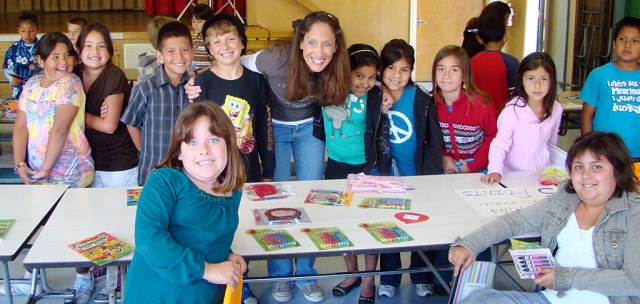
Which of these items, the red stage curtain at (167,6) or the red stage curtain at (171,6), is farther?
the red stage curtain at (167,6)

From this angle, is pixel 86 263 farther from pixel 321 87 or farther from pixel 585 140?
pixel 585 140

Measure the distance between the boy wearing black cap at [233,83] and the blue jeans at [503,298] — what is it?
120cm

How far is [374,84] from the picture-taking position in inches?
116

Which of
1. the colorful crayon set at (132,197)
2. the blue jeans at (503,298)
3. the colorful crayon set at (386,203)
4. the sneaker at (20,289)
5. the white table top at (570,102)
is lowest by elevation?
the sneaker at (20,289)

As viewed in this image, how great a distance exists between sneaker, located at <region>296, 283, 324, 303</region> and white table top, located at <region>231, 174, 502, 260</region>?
603 mm

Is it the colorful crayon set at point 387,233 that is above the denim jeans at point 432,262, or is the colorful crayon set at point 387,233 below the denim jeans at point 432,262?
above

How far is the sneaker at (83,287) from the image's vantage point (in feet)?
9.75

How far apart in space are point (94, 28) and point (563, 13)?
19.8 ft

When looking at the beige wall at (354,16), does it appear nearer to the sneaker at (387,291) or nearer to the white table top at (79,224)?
the sneaker at (387,291)

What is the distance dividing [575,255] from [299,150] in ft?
4.52

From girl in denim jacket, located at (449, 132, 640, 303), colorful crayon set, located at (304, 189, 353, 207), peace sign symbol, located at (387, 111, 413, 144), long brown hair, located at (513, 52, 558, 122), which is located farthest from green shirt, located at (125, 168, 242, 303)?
long brown hair, located at (513, 52, 558, 122)

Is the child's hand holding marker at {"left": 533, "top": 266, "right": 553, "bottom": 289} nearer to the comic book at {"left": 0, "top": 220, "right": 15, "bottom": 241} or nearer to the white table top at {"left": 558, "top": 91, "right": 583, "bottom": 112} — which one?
the comic book at {"left": 0, "top": 220, "right": 15, "bottom": 241}

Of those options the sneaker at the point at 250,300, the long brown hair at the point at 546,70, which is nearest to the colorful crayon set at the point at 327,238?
the sneaker at the point at 250,300

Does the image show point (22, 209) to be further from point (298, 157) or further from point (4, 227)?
point (298, 157)
